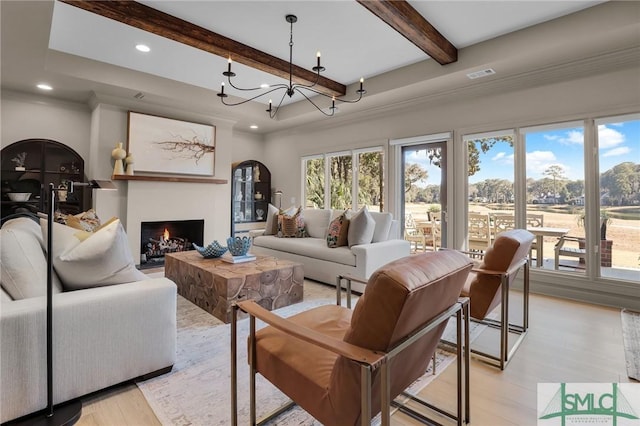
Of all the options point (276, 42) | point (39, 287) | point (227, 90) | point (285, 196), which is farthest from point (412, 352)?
point (285, 196)

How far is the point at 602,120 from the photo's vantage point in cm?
337

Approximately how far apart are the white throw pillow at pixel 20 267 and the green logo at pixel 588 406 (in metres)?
2.70

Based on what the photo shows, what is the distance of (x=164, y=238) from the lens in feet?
18.0

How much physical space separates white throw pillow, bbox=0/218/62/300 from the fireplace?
3.63m

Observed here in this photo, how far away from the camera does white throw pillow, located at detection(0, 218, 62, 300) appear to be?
156 cm

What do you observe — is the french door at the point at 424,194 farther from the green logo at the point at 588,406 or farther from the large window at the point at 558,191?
the green logo at the point at 588,406

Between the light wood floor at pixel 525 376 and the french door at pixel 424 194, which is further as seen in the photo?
the french door at pixel 424 194

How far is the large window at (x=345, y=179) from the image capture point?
18.2 feet

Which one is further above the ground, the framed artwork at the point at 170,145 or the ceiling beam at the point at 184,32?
the ceiling beam at the point at 184,32

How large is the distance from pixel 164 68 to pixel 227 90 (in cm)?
103

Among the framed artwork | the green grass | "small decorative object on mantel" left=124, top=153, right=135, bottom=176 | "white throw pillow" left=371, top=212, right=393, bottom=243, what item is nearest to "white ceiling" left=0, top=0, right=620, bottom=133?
the framed artwork

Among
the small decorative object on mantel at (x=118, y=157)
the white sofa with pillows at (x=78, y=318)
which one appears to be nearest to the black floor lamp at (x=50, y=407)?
the white sofa with pillows at (x=78, y=318)

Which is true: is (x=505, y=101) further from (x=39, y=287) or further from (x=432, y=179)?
(x=39, y=287)

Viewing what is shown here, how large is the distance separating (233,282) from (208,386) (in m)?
0.99
